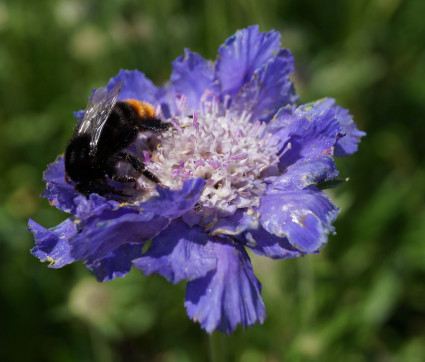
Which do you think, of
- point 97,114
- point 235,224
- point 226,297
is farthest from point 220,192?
point 97,114

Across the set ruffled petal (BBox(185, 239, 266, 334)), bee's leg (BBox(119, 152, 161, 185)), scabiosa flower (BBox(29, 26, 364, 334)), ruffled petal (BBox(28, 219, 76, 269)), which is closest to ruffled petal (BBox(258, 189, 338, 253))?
scabiosa flower (BBox(29, 26, 364, 334))

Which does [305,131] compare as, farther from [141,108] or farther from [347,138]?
[141,108]

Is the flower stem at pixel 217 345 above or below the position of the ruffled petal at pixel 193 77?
below

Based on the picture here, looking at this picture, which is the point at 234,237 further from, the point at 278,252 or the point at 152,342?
the point at 152,342

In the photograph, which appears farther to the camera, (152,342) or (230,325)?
(152,342)

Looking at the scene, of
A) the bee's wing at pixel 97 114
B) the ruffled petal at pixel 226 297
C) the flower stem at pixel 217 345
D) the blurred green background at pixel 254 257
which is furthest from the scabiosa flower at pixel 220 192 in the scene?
the blurred green background at pixel 254 257

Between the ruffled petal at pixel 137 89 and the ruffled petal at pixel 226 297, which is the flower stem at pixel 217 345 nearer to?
the ruffled petal at pixel 226 297

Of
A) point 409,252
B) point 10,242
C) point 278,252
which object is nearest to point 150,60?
point 10,242
